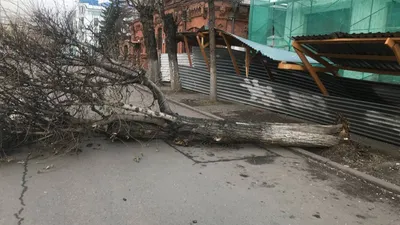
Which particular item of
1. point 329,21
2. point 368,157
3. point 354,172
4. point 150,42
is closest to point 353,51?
point 368,157

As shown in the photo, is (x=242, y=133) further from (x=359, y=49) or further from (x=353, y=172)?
(x=359, y=49)

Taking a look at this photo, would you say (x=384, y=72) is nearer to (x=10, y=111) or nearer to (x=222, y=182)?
(x=222, y=182)

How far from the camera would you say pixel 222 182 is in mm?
4977

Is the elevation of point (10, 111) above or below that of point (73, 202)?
above

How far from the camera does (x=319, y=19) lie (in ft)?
50.6

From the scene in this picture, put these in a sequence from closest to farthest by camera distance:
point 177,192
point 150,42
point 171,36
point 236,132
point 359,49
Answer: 1. point 177,192
2. point 236,132
3. point 359,49
4. point 171,36
5. point 150,42

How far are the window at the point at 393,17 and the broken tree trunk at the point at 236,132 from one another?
7.77 metres

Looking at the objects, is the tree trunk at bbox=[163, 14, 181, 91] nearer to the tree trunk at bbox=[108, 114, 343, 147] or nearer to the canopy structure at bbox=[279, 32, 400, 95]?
the canopy structure at bbox=[279, 32, 400, 95]

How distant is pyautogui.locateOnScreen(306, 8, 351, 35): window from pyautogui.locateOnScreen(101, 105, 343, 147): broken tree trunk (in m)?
9.02

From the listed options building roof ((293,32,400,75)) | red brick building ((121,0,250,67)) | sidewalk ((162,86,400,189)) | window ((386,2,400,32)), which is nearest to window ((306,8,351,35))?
window ((386,2,400,32))

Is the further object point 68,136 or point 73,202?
point 68,136

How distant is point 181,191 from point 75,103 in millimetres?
2549

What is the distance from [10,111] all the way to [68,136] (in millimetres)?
958

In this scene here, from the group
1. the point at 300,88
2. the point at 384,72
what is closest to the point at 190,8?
the point at 300,88
